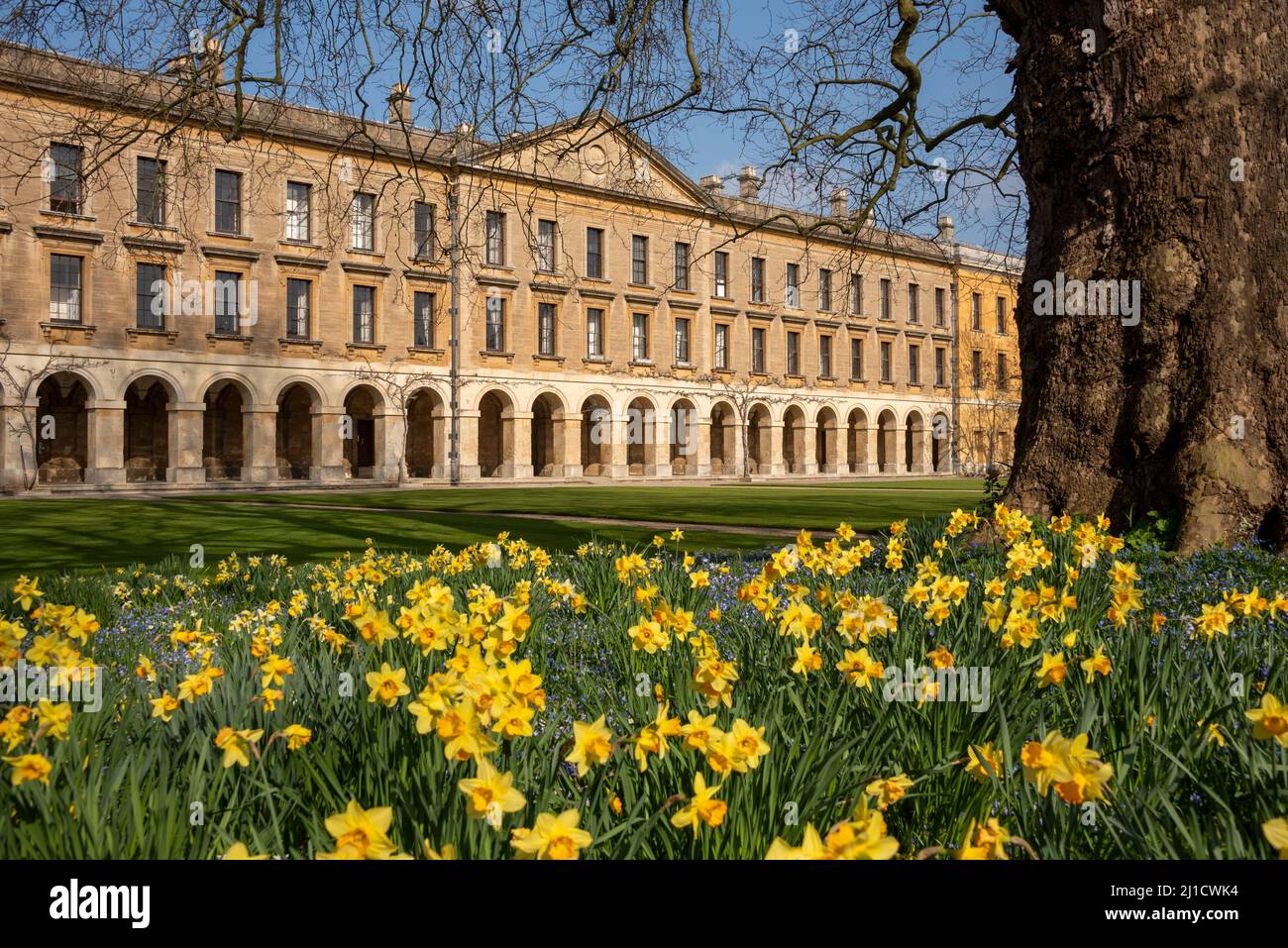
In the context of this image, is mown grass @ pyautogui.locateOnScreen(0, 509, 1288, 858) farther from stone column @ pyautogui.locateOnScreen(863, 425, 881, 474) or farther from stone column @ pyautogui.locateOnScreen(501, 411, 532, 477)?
stone column @ pyautogui.locateOnScreen(863, 425, 881, 474)

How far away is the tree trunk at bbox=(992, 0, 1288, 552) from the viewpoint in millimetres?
6340

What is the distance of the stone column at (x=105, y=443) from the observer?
2930cm

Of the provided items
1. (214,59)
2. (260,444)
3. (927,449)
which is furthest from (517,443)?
(214,59)

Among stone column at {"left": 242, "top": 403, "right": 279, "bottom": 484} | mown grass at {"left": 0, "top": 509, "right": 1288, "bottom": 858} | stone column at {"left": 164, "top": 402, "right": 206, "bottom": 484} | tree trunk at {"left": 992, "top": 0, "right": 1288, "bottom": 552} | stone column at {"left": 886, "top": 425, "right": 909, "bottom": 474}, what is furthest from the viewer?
stone column at {"left": 886, "top": 425, "right": 909, "bottom": 474}

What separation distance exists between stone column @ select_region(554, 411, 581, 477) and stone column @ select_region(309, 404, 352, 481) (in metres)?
8.70

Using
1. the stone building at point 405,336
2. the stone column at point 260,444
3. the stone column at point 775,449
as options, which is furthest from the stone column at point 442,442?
the stone column at point 775,449

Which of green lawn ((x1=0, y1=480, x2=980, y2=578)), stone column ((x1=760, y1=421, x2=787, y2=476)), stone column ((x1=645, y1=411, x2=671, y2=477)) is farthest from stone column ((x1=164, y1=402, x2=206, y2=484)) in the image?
stone column ((x1=760, y1=421, x2=787, y2=476))

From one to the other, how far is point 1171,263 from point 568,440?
109 ft

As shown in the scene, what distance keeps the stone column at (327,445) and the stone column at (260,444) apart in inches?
56.2

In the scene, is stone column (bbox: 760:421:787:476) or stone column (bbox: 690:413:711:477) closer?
stone column (bbox: 690:413:711:477)

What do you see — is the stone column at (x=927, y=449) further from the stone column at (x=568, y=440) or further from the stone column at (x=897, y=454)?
the stone column at (x=568, y=440)

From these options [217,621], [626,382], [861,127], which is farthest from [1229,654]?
[626,382]

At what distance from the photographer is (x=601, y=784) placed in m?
1.99
